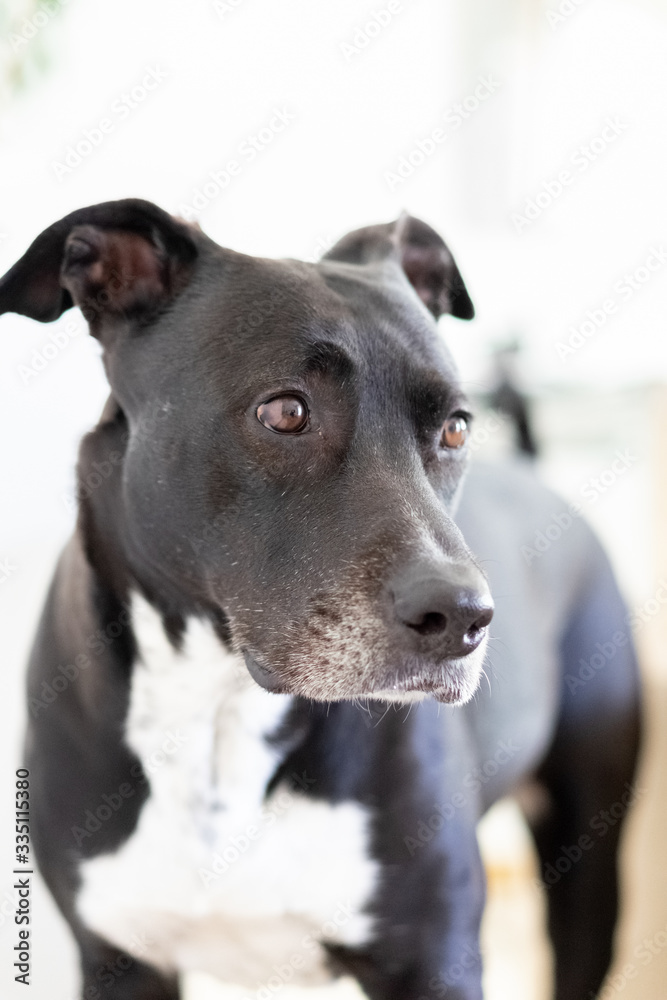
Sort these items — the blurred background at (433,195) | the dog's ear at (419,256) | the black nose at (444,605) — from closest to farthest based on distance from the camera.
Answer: the black nose at (444,605) < the dog's ear at (419,256) < the blurred background at (433,195)

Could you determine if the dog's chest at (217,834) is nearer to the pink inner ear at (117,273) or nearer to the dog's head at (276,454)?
the dog's head at (276,454)

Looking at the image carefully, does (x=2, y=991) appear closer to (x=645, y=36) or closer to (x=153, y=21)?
(x=153, y=21)

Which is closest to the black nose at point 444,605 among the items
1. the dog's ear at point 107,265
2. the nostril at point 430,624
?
the nostril at point 430,624

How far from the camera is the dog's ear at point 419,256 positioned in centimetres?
167

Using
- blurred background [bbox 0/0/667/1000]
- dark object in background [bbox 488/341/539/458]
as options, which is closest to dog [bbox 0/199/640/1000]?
blurred background [bbox 0/0/667/1000]

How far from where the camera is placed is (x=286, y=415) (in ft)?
4.03

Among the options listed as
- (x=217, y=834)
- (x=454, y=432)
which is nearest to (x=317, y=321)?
(x=454, y=432)

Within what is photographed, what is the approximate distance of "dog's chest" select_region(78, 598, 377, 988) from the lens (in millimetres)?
1413

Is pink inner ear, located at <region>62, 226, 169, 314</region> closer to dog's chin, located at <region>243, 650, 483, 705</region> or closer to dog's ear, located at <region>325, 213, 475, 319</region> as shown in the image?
dog's ear, located at <region>325, 213, 475, 319</region>

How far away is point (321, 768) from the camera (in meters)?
1.43

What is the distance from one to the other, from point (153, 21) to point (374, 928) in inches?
86.3

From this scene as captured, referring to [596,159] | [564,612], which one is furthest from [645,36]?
[564,612]

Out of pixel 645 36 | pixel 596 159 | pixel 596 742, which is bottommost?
pixel 596 742

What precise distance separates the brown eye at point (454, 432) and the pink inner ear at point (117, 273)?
0.46 meters
